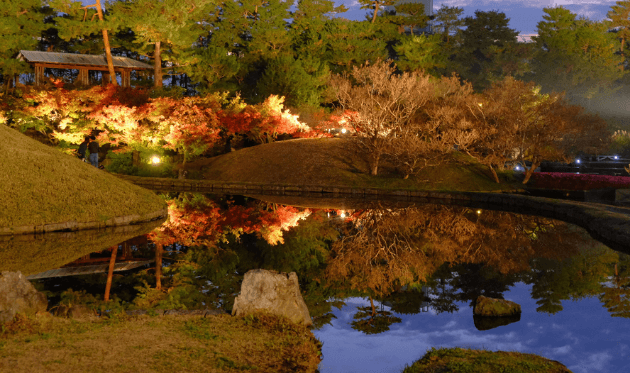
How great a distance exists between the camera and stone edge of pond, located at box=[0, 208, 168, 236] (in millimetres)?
14211

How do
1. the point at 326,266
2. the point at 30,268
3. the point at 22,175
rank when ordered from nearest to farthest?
the point at 30,268 → the point at 326,266 → the point at 22,175

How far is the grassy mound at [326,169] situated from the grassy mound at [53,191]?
36.2 feet

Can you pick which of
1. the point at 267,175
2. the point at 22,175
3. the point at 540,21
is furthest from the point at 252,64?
the point at 540,21

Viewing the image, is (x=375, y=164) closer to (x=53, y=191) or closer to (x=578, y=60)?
(x=53, y=191)

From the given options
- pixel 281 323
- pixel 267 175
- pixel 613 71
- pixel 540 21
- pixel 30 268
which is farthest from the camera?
pixel 540 21

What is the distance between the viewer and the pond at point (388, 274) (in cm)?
718

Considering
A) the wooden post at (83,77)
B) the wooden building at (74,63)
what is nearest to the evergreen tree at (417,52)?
the wooden building at (74,63)

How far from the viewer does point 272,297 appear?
7.24m

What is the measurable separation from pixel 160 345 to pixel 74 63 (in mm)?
33973

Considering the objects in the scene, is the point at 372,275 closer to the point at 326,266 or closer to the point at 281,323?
the point at 326,266

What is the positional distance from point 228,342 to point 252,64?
128 feet

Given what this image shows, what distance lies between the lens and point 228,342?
628 cm

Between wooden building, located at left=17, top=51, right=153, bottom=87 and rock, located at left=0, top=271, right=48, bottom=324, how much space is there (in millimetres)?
31149

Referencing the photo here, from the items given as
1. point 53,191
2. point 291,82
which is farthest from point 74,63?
point 53,191
